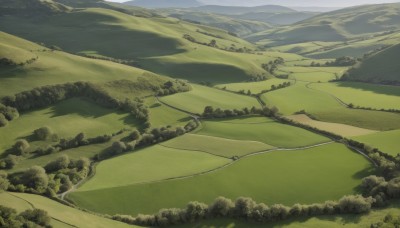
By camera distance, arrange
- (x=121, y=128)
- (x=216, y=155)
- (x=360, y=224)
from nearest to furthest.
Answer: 1. (x=360, y=224)
2. (x=216, y=155)
3. (x=121, y=128)

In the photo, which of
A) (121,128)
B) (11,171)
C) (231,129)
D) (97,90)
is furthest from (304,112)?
(11,171)

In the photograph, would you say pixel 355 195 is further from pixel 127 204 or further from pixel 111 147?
pixel 111 147

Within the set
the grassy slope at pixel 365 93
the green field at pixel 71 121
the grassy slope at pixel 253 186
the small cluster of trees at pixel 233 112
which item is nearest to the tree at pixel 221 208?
the grassy slope at pixel 253 186

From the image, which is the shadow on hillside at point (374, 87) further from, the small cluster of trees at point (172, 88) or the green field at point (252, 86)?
the small cluster of trees at point (172, 88)

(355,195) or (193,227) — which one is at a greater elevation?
(355,195)

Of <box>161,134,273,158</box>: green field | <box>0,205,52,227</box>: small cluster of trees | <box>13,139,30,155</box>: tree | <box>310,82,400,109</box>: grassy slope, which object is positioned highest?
<box>310,82,400,109</box>: grassy slope

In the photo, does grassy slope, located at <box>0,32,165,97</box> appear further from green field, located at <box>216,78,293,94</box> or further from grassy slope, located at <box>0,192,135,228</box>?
grassy slope, located at <box>0,192,135,228</box>

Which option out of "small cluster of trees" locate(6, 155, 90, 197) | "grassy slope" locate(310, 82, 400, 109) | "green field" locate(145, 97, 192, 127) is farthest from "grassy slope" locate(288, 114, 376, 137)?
"small cluster of trees" locate(6, 155, 90, 197)
